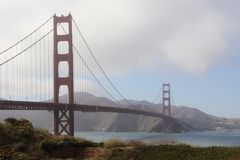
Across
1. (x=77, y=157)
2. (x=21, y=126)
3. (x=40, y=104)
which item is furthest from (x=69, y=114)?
(x=77, y=157)

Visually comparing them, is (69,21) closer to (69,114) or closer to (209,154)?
(69,114)

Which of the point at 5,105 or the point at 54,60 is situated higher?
the point at 54,60

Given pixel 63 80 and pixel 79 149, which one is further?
pixel 63 80

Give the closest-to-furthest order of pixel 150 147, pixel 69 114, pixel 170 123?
pixel 150 147 < pixel 69 114 < pixel 170 123

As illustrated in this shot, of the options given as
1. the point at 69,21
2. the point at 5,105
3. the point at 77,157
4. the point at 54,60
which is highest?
the point at 69,21

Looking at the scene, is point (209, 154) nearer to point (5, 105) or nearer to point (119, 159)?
point (119, 159)

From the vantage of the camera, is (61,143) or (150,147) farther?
(61,143)

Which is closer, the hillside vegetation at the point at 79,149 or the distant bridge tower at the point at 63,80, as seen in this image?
the hillside vegetation at the point at 79,149

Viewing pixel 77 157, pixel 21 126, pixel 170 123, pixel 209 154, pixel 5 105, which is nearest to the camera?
pixel 209 154

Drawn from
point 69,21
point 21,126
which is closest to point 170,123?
point 69,21

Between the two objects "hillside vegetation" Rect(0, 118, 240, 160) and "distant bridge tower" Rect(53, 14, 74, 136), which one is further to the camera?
"distant bridge tower" Rect(53, 14, 74, 136)
